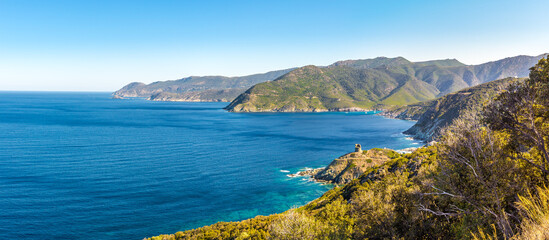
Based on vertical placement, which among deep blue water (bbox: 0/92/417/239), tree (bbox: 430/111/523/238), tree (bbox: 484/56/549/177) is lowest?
deep blue water (bbox: 0/92/417/239)

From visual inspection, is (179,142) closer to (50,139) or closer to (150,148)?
(150,148)

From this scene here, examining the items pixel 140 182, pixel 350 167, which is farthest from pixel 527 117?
pixel 140 182

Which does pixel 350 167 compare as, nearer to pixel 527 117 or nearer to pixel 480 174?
pixel 480 174

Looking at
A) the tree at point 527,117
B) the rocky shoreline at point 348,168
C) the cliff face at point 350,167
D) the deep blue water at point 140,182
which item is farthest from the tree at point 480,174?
the cliff face at point 350,167

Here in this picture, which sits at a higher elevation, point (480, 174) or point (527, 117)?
point (527, 117)

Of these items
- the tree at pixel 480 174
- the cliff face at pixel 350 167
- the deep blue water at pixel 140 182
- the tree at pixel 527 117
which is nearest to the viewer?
the tree at pixel 480 174

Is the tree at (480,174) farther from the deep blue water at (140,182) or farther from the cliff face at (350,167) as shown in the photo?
A: the cliff face at (350,167)

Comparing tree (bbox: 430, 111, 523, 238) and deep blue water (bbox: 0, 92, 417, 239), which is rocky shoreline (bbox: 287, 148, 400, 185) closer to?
deep blue water (bbox: 0, 92, 417, 239)

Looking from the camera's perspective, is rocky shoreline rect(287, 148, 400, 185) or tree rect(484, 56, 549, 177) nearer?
tree rect(484, 56, 549, 177)

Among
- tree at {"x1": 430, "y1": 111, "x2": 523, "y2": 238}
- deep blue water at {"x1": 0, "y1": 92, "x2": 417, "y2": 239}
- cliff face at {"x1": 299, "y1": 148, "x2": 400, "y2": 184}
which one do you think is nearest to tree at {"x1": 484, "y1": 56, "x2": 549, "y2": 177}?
tree at {"x1": 430, "y1": 111, "x2": 523, "y2": 238}
